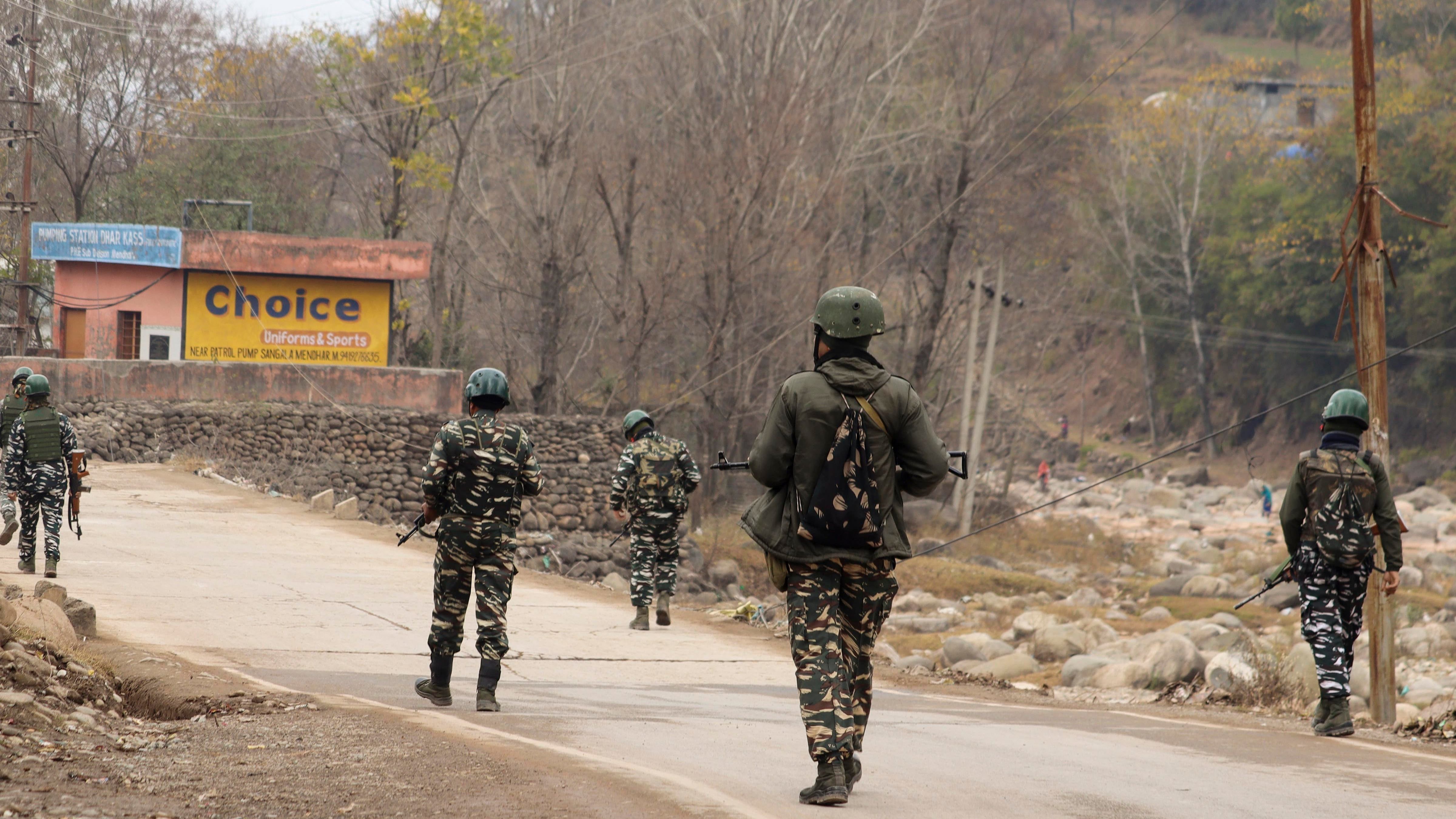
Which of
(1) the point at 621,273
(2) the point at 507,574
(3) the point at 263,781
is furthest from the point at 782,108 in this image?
(3) the point at 263,781

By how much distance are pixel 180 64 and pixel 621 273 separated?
22.8m

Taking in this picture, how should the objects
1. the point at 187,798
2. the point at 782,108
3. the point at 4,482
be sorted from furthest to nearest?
the point at 782,108
the point at 4,482
the point at 187,798

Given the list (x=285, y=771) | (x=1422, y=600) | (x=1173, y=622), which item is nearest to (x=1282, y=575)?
(x=285, y=771)

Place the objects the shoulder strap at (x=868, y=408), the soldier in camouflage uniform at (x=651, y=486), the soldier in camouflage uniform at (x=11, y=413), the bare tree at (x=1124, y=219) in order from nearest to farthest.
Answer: the shoulder strap at (x=868, y=408)
the soldier in camouflage uniform at (x=651, y=486)
the soldier in camouflage uniform at (x=11, y=413)
the bare tree at (x=1124, y=219)

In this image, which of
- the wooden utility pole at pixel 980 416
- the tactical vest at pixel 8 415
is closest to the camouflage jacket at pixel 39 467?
the tactical vest at pixel 8 415

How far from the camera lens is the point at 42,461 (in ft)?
45.7

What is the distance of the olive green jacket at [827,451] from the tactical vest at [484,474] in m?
2.68

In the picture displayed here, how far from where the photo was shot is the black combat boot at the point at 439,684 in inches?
340

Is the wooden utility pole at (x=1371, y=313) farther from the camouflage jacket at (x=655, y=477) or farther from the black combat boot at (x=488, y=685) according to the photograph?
the black combat boot at (x=488, y=685)

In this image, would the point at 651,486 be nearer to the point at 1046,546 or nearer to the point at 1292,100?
the point at 1046,546

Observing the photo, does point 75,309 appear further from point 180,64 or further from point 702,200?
point 180,64

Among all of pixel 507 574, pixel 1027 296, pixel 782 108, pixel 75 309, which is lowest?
pixel 507 574

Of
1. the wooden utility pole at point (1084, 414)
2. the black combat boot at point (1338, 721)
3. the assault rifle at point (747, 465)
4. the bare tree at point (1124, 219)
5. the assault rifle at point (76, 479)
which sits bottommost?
the black combat boot at point (1338, 721)

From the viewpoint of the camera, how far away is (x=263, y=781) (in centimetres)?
606
